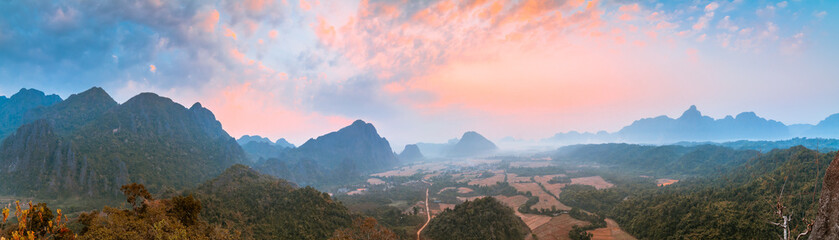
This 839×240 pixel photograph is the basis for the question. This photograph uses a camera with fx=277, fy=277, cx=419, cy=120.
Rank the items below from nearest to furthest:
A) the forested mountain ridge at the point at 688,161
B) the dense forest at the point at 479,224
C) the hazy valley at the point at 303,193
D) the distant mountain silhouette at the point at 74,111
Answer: the hazy valley at the point at 303,193 < the dense forest at the point at 479,224 < the forested mountain ridge at the point at 688,161 < the distant mountain silhouette at the point at 74,111

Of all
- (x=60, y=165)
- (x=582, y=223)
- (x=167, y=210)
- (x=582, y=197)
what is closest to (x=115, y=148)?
(x=60, y=165)

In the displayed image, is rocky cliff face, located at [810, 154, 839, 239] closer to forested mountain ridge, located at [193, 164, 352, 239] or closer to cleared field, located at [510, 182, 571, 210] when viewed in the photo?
forested mountain ridge, located at [193, 164, 352, 239]

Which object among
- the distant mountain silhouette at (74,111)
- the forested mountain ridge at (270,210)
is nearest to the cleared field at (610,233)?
the forested mountain ridge at (270,210)

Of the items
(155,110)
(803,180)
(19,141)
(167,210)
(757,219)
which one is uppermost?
(155,110)

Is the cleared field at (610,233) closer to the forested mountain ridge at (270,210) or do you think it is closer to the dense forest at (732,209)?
the dense forest at (732,209)

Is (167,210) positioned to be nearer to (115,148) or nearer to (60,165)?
(60,165)

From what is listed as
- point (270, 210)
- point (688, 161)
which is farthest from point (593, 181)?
point (270, 210)
